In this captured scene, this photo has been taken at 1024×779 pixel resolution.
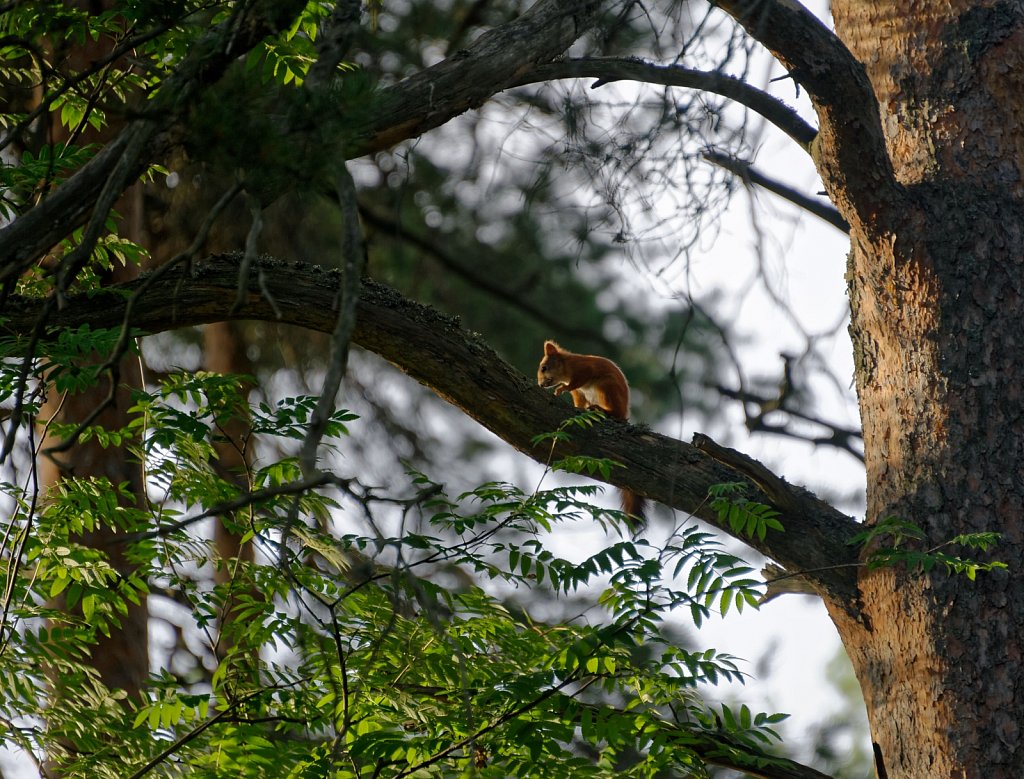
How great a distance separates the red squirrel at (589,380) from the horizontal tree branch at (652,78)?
5.97ft

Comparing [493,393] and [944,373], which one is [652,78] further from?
[944,373]

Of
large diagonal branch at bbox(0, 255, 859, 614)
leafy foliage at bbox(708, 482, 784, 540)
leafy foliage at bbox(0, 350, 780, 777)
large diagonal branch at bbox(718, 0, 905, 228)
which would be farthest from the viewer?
large diagonal branch at bbox(718, 0, 905, 228)

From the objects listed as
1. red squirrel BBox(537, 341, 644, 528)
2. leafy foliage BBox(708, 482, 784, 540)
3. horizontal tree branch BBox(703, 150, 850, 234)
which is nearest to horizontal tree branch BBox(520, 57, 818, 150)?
horizontal tree branch BBox(703, 150, 850, 234)

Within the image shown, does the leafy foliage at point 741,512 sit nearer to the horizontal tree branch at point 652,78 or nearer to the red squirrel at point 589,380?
the horizontal tree branch at point 652,78

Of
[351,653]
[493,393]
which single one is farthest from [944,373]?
[351,653]

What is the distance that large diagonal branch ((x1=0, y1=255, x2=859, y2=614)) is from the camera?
321 centimetres

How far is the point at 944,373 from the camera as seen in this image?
341cm

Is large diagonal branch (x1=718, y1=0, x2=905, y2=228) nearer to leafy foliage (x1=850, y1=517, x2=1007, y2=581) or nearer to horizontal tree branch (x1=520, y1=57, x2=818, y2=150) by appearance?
horizontal tree branch (x1=520, y1=57, x2=818, y2=150)

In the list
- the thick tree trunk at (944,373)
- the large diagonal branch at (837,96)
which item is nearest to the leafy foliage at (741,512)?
the thick tree trunk at (944,373)

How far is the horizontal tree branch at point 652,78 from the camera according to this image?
3.28 metres

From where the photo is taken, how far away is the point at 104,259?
3.52 metres

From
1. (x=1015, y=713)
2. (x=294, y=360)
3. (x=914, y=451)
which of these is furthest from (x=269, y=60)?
(x=294, y=360)

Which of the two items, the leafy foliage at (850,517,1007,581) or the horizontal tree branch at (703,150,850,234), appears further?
the horizontal tree branch at (703,150,850,234)

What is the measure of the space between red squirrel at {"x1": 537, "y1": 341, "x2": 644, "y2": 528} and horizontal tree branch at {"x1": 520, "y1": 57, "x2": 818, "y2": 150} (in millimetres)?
1820
